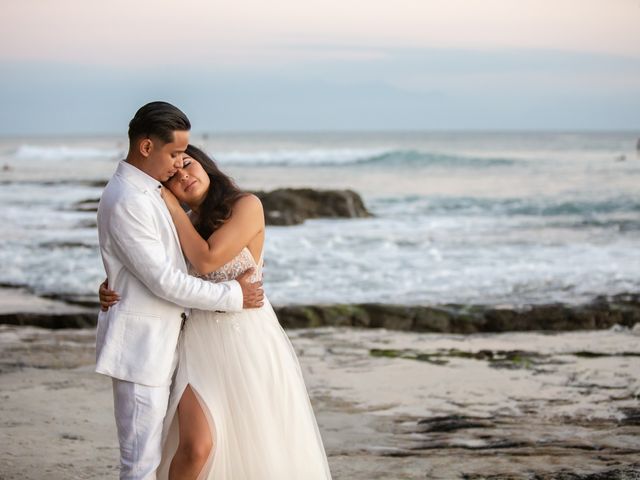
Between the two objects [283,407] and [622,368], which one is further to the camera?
[622,368]

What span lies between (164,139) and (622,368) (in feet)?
17.5

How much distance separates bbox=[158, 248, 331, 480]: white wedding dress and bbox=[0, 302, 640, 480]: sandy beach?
1.29 metres

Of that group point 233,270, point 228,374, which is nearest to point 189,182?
point 233,270

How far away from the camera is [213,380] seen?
364 cm

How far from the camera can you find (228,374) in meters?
3.65

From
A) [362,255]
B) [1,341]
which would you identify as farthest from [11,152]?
[1,341]

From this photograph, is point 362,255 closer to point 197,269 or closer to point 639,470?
point 639,470

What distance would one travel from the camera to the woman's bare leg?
3.51 metres

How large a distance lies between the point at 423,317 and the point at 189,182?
6050 millimetres

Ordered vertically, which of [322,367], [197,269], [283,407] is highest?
[197,269]

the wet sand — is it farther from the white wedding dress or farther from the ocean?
the ocean

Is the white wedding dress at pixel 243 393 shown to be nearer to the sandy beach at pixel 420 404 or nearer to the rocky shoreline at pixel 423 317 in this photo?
the sandy beach at pixel 420 404

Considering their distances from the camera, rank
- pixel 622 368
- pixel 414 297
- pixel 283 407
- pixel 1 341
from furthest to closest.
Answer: pixel 414 297 → pixel 1 341 → pixel 622 368 → pixel 283 407

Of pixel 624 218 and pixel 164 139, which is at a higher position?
pixel 164 139
